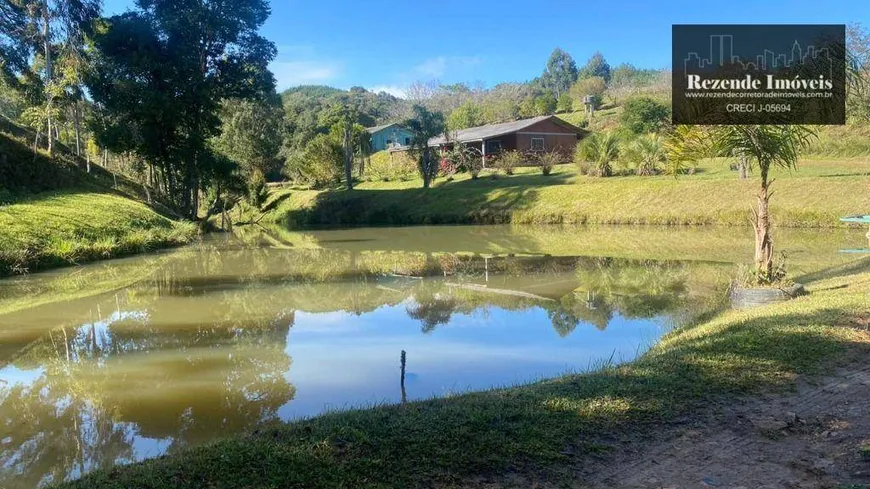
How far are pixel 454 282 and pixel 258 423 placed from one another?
26.9ft

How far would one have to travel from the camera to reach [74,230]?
17562 millimetres

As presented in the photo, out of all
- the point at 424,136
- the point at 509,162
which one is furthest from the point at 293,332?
Answer: the point at 509,162

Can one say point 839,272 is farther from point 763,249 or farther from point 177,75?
point 177,75

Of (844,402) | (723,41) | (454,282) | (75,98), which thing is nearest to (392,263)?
(454,282)

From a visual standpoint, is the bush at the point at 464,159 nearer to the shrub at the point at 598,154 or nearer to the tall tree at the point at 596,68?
the shrub at the point at 598,154

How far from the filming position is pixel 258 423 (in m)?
5.21

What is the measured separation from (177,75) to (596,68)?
82125 millimetres

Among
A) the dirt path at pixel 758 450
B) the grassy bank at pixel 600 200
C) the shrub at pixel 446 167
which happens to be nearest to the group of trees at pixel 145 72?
the grassy bank at pixel 600 200

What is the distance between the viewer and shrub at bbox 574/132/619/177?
31.9 meters

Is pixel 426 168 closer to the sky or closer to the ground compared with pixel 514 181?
closer to the sky

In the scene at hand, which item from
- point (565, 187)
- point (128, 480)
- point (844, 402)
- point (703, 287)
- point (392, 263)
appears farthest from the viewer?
point (565, 187)

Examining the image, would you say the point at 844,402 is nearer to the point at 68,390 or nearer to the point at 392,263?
the point at 68,390

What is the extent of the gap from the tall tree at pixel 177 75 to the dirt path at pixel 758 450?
2739cm

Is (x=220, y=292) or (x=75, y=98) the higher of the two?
(x=75, y=98)
